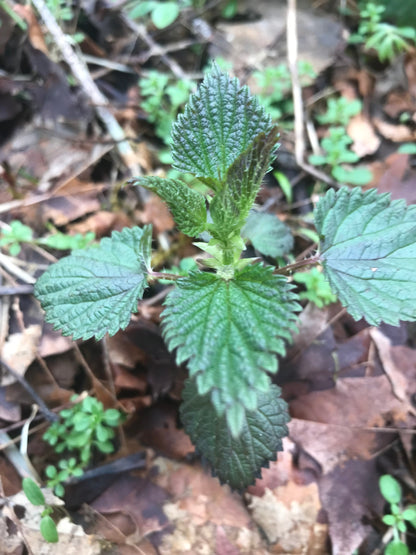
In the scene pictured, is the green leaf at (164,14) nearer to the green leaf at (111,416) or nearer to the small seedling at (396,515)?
the green leaf at (111,416)

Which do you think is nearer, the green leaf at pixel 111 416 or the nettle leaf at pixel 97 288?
the nettle leaf at pixel 97 288

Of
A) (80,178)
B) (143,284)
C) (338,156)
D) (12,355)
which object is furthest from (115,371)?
(338,156)

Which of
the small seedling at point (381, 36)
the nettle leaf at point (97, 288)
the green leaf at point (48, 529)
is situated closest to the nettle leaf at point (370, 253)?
the nettle leaf at point (97, 288)

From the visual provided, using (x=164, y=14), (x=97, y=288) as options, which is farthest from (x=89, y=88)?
(x=97, y=288)

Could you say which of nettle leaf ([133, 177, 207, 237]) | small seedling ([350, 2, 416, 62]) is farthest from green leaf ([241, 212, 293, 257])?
small seedling ([350, 2, 416, 62])

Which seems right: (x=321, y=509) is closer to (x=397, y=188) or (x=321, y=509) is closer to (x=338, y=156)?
(x=397, y=188)

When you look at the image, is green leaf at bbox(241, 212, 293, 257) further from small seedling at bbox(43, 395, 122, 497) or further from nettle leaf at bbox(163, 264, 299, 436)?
small seedling at bbox(43, 395, 122, 497)
